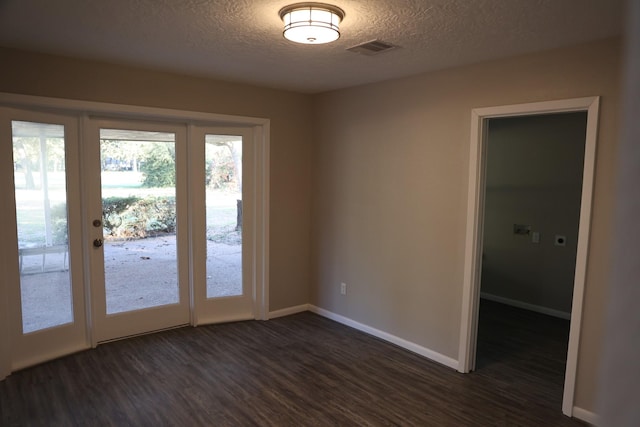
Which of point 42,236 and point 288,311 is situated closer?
point 42,236

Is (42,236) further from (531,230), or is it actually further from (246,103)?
(531,230)

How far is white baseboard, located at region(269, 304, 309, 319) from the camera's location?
15.3 feet

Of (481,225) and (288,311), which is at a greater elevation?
(481,225)

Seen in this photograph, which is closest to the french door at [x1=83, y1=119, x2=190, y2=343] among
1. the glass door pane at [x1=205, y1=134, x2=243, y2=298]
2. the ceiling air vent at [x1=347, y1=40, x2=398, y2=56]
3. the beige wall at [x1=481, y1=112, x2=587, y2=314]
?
the glass door pane at [x1=205, y1=134, x2=243, y2=298]

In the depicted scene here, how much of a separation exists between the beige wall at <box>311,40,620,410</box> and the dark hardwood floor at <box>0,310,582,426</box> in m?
0.39

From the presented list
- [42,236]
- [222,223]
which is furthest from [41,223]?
[222,223]

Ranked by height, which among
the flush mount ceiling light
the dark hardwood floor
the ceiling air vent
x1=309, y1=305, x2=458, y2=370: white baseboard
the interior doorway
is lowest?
the dark hardwood floor

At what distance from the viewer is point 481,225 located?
3.35m

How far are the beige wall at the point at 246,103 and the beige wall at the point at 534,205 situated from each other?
216 centimetres

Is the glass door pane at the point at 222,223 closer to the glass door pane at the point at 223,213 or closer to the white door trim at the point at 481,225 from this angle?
the glass door pane at the point at 223,213

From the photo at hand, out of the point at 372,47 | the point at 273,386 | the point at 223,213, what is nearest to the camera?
the point at 372,47

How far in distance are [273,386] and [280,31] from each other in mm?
2487

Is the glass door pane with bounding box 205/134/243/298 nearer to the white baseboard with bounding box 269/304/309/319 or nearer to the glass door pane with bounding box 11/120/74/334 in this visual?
the white baseboard with bounding box 269/304/309/319

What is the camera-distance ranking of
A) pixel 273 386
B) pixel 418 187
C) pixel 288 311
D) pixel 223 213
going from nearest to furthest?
pixel 273 386, pixel 418 187, pixel 223 213, pixel 288 311
